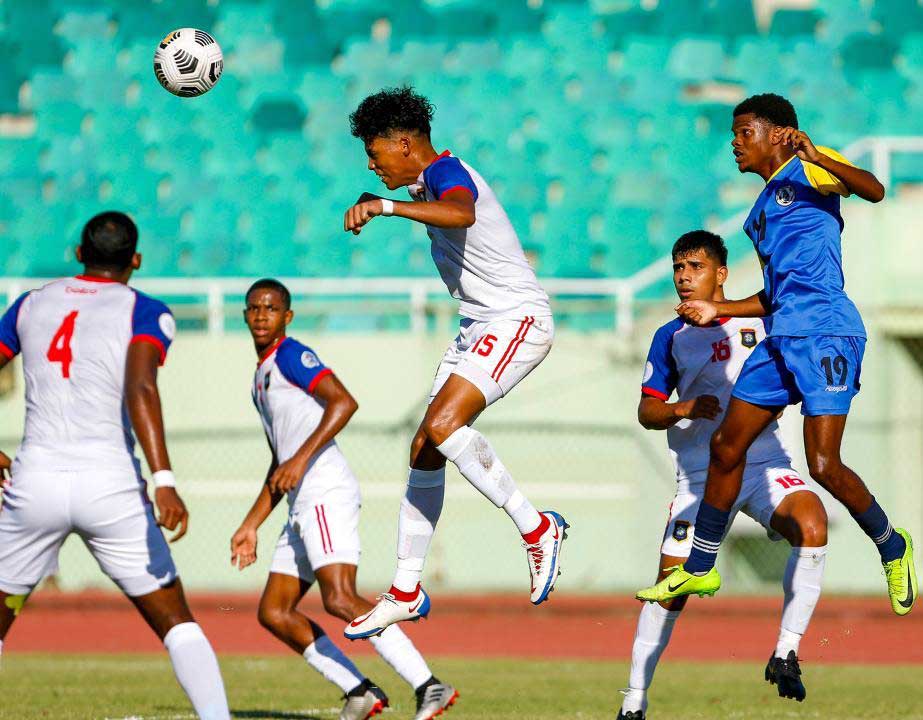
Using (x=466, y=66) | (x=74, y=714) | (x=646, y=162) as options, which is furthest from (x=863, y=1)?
(x=74, y=714)

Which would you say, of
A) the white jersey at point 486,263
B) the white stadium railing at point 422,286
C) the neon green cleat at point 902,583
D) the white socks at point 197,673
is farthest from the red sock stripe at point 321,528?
the white stadium railing at point 422,286

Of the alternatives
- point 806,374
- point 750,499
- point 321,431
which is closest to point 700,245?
point 806,374

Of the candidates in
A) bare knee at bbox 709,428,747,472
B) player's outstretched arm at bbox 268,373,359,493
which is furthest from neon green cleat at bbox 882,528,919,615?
player's outstretched arm at bbox 268,373,359,493

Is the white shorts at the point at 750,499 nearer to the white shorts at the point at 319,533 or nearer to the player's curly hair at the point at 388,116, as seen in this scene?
the white shorts at the point at 319,533

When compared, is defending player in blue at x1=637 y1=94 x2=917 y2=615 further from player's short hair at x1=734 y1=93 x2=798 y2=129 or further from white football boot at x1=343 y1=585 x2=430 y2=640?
white football boot at x1=343 y1=585 x2=430 y2=640

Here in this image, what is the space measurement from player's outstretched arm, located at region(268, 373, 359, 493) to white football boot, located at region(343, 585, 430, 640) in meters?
0.91

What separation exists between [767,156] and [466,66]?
39.7 ft

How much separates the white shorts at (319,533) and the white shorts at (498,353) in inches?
49.0

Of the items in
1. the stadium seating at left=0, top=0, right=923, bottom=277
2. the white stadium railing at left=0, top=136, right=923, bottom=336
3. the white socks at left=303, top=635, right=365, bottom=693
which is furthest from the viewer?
the stadium seating at left=0, top=0, right=923, bottom=277

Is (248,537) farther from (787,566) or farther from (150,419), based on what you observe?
(787,566)

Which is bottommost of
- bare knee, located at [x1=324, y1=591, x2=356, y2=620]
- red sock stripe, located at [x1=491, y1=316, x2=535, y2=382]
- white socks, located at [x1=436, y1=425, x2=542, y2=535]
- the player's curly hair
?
bare knee, located at [x1=324, y1=591, x2=356, y2=620]

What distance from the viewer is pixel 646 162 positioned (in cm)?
1855

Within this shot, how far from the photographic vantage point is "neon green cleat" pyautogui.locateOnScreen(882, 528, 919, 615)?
7.49 metres

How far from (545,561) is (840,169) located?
2.35 meters
